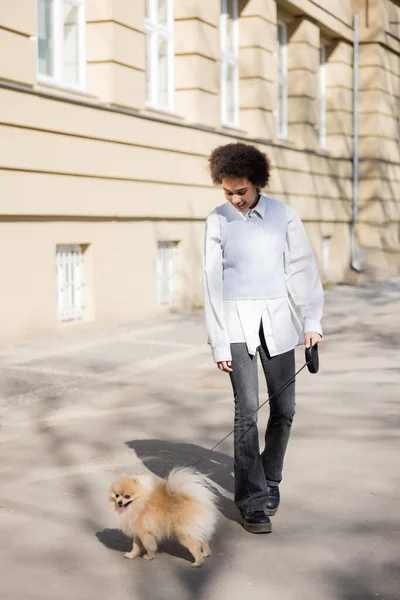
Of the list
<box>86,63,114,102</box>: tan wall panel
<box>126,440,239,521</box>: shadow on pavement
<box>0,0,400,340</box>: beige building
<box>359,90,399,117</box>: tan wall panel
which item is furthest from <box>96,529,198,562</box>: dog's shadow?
<box>359,90,399,117</box>: tan wall panel

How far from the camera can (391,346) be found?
40.6 feet

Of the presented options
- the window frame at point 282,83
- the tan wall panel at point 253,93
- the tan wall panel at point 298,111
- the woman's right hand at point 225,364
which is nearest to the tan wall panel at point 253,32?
the tan wall panel at point 253,93

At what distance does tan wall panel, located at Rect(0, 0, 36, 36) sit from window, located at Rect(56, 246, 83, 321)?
273 centimetres

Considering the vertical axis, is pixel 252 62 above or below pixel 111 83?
above

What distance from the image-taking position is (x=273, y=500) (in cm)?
541

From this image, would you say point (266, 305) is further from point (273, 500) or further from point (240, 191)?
point (273, 500)

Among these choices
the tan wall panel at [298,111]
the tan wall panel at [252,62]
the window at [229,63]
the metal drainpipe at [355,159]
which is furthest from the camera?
the metal drainpipe at [355,159]

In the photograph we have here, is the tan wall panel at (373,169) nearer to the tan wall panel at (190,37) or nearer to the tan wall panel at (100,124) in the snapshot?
the tan wall panel at (100,124)

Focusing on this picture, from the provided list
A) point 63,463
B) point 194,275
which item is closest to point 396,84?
point 194,275

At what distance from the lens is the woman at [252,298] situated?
511 cm

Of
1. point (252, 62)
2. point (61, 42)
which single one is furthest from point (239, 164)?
point (252, 62)

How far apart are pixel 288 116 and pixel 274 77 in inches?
81.5

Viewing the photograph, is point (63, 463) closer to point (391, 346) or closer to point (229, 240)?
point (229, 240)

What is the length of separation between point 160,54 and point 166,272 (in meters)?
3.43
